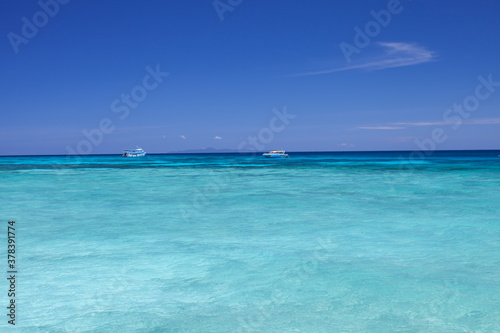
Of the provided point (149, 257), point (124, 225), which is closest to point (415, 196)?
point (124, 225)

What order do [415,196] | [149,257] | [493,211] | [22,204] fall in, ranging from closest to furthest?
[149,257] → [493,211] → [22,204] → [415,196]

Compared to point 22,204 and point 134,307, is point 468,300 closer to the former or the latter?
point 134,307

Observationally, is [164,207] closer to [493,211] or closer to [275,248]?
[275,248]

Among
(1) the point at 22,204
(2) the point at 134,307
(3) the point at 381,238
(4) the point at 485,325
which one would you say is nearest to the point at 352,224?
(3) the point at 381,238

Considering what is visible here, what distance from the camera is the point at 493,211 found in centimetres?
1234

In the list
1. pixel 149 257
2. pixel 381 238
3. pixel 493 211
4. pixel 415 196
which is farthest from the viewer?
pixel 415 196

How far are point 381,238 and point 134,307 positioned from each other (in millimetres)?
5510

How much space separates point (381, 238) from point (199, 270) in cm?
414

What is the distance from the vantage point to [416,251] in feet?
23.9

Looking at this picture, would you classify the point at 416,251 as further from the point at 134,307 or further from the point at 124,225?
the point at 124,225

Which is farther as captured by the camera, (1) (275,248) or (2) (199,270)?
(1) (275,248)

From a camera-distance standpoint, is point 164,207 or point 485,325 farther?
point 164,207

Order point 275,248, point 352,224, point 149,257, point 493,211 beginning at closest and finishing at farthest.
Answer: point 149,257, point 275,248, point 352,224, point 493,211

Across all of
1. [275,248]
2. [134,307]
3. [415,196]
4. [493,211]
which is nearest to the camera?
[134,307]
